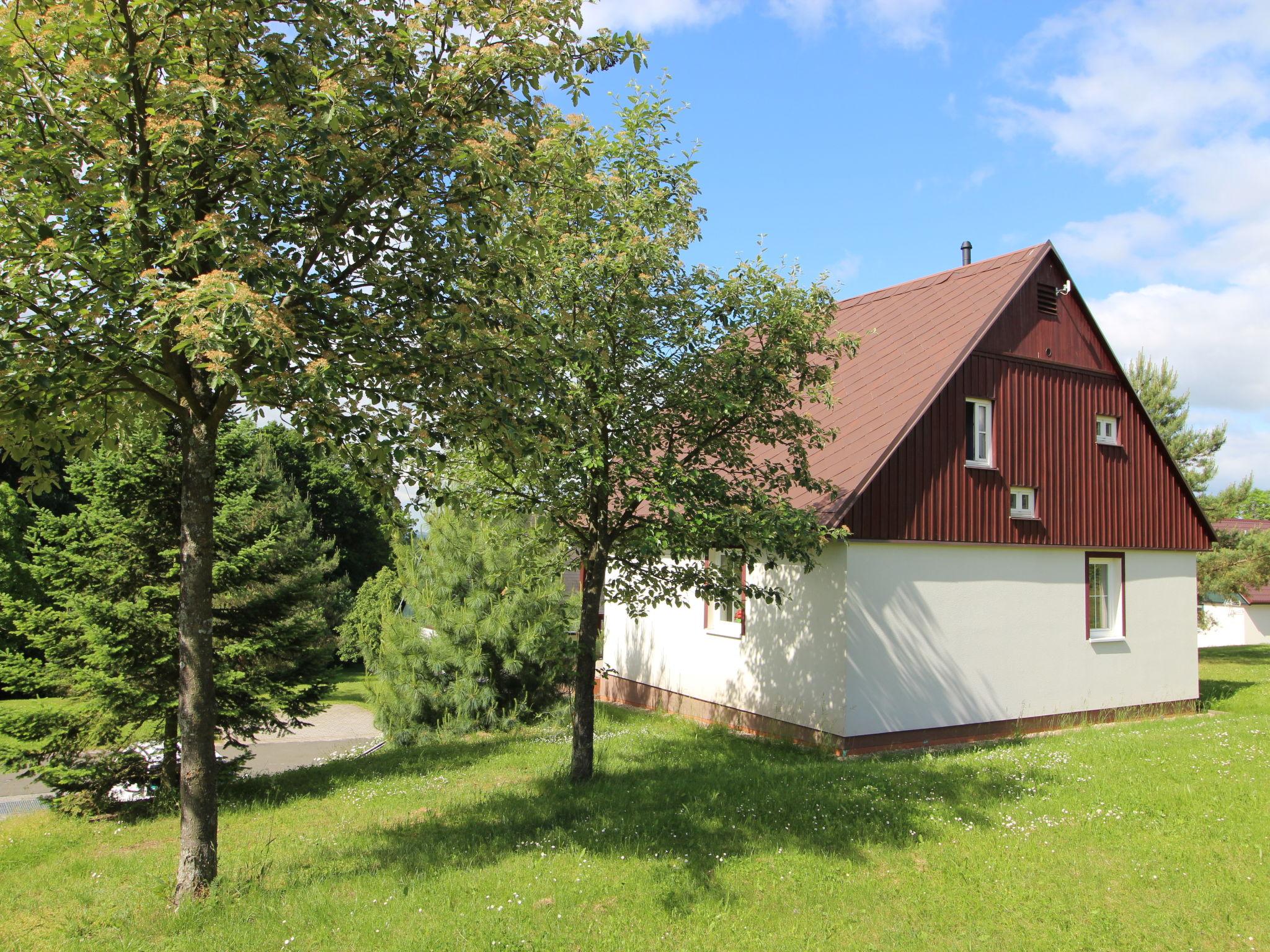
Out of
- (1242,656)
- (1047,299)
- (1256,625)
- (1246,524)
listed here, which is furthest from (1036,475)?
(1256,625)

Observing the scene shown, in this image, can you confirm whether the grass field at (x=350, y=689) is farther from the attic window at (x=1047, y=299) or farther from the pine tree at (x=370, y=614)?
the attic window at (x=1047, y=299)

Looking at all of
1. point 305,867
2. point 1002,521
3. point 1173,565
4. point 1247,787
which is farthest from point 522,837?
point 1173,565

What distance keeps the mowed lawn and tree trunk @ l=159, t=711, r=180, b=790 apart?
0.65 m

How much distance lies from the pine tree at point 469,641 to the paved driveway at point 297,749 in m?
1.54

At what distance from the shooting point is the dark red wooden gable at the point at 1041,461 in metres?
12.7

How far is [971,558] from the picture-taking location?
43.8 feet

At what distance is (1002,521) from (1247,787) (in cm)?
526

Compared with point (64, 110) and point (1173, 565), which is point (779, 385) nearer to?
point (64, 110)

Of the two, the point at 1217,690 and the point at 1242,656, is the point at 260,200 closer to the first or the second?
the point at 1217,690

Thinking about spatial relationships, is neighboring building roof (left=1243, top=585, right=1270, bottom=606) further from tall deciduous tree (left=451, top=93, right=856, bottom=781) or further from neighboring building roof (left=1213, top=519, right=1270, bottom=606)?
tall deciduous tree (left=451, top=93, right=856, bottom=781)

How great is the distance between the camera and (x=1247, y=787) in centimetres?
912

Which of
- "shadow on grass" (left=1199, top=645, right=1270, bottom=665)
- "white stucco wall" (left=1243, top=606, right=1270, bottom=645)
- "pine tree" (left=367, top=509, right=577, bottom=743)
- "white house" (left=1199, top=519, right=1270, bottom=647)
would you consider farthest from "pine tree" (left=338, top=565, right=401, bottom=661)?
"white stucco wall" (left=1243, top=606, right=1270, bottom=645)

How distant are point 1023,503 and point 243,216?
12.4 metres

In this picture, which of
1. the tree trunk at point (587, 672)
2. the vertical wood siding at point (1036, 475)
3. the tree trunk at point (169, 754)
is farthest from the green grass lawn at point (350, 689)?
the vertical wood siding at point (1036, 475)
